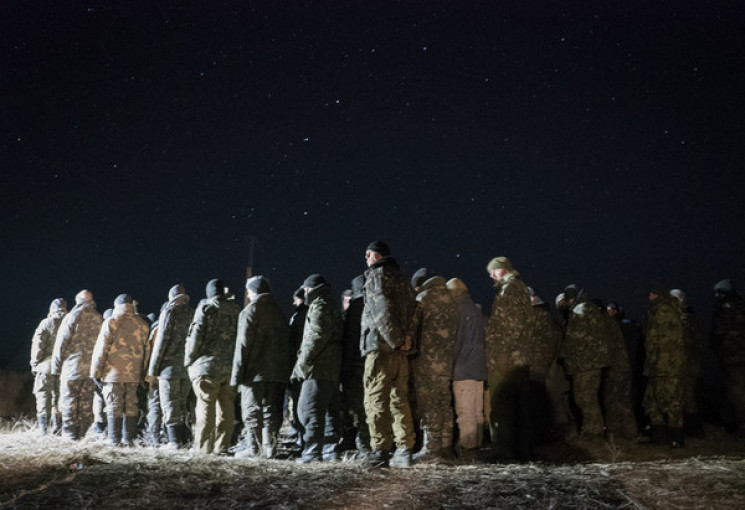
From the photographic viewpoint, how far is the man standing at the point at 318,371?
21.7 ft

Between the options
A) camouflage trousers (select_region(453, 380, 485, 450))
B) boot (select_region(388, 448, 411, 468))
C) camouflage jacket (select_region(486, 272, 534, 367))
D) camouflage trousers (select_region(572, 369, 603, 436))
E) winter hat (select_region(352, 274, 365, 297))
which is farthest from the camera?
camouflage trousers (select_region(572, 369, 603, 436))

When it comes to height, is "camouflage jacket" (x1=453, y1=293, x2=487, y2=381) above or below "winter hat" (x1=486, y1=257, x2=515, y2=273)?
below

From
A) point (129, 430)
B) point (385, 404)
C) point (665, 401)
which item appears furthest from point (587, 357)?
point (129, 430)

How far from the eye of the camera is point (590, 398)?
8453mm

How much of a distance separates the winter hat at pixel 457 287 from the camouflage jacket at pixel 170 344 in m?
3.88

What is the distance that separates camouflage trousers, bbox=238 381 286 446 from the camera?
22.9 feet

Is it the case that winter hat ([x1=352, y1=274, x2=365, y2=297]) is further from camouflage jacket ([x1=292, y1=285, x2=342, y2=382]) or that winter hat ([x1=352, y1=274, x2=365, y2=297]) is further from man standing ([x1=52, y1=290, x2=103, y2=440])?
man standing ([x1=52, y1=290, x2=103, y2=440])

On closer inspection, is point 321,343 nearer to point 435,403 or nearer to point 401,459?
point 435,403

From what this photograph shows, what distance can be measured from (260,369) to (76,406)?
4.06 meters

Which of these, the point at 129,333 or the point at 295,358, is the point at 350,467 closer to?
the point at 295,358

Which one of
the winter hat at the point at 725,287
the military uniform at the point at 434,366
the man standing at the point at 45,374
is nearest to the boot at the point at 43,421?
the man standing at the point at 45,374

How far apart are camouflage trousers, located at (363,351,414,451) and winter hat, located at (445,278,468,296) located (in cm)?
188

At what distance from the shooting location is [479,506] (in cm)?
383

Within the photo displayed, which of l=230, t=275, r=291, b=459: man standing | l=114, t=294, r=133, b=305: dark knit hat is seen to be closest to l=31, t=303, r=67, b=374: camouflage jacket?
l=114, t=294, r=133, b=305: dark knit hat
